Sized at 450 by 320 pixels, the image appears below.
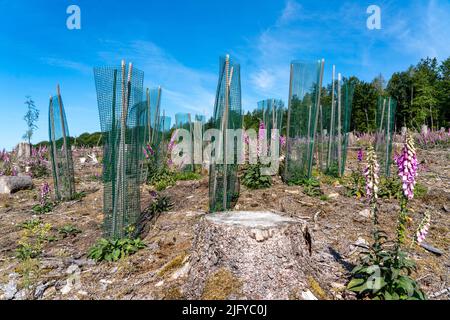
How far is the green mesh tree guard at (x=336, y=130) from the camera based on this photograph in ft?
28.7

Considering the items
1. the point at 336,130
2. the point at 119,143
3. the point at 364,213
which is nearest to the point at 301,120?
the point at 336,130

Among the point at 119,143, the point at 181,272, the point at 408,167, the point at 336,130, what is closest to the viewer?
the point at 408,167

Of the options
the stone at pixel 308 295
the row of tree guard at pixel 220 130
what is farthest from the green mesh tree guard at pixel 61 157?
the stone at pixel 308 295

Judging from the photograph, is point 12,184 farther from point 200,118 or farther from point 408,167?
point 408,167

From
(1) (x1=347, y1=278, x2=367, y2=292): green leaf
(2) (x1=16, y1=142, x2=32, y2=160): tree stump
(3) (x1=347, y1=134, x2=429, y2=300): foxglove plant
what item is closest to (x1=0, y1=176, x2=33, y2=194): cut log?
(2) (x1=16, y1=142, x2=32, y2=160): tree stump

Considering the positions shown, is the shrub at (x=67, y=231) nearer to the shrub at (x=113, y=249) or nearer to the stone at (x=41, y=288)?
the shrub at (x=113, y=249)

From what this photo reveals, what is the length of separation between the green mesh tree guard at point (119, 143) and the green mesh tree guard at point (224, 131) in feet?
4.95

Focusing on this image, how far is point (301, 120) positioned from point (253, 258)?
5734 mm

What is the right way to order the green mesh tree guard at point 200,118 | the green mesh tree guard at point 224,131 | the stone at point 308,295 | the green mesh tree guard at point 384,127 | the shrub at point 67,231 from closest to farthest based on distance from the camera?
the stone at point 308,295 < the green mesh tree guard at point 224,131 < the shrub at point 67,231 < the green mesh tree guard at point 384,127 < the green mesh tree guard at point 200,118

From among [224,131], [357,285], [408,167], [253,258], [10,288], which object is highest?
[224,131]

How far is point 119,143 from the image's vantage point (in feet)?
14.1
